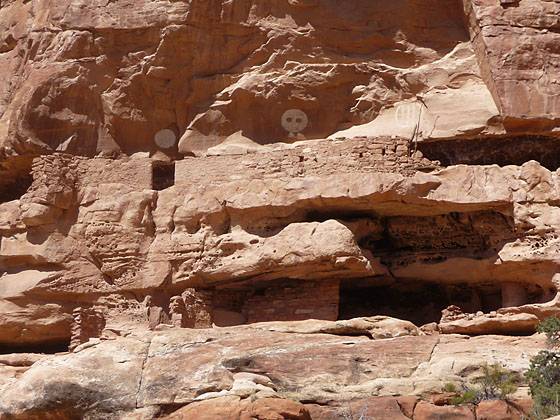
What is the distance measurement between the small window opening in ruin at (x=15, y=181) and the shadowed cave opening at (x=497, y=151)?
651 centimetres

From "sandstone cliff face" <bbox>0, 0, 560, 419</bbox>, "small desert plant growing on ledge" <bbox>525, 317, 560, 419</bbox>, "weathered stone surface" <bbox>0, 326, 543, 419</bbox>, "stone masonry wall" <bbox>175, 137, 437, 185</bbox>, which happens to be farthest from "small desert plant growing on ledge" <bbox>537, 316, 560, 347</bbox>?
"stone masonry wall" <bbox>175, 137, 437, 185</bbox>

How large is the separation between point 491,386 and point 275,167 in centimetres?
631

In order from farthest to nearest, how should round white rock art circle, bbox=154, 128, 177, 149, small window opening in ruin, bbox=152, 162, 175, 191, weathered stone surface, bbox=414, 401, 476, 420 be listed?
round white rock art circle, bbox=154, 128, 177, 149
small window opening in ruin, bbox=152, 162, 175, 191
weathered stone surface, bbox=414, 401, 476, 420

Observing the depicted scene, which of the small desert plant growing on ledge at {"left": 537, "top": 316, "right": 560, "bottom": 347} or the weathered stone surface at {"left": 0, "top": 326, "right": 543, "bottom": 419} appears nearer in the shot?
the weathered stone surface at {"left": 0, "top": 326, "right": 543, "bottom": 419}

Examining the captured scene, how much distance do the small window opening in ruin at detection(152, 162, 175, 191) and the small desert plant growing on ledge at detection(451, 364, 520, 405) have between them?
24.3ft

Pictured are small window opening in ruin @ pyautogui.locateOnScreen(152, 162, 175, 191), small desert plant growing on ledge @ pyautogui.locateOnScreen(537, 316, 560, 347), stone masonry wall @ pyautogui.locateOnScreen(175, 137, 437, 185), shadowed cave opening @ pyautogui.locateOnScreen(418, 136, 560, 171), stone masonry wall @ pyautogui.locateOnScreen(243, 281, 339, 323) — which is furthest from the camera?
small window opening in ruin @ pyautogui.locateOnScreen(152, 162, 175, 191)

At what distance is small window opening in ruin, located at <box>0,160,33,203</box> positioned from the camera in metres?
19.2

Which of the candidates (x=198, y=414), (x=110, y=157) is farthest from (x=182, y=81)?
(x=198, y=414)

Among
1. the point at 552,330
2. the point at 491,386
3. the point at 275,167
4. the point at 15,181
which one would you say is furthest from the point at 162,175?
the point at 491,386

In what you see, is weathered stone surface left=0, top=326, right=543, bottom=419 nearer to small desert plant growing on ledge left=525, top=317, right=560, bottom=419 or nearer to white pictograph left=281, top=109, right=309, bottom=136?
small desert plant growing on ledge left=525, top=317, right=560, bottom=419

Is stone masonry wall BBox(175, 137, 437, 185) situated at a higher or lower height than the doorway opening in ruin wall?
higher

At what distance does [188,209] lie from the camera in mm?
17734

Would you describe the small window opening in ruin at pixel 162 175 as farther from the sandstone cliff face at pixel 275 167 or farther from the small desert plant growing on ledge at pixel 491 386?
the small desert plant growing on ledge at pixel 491 386

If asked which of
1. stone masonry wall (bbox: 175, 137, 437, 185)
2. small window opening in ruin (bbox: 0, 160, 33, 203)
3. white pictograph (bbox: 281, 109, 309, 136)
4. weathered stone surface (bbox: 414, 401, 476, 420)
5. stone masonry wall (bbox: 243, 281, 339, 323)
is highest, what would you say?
white pictograph (bbox: 281, 109, 309, 136)
